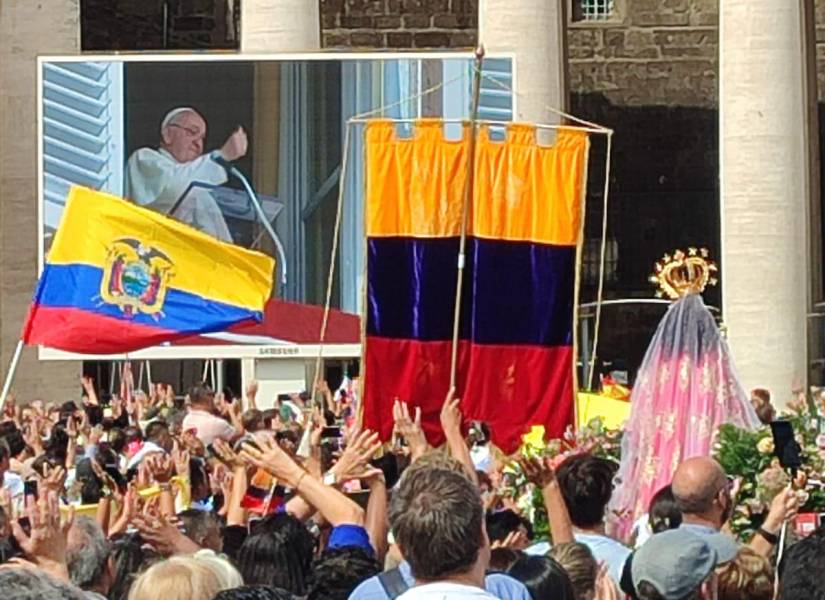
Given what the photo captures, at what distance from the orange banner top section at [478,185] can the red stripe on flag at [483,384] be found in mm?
695

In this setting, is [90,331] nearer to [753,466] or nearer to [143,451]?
[143,451]

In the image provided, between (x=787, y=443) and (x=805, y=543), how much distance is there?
3.90 metres

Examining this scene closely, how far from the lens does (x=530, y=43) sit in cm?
3206

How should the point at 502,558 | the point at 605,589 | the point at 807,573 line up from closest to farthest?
the point at 807,573
the point at 605,589
the point at 502,558

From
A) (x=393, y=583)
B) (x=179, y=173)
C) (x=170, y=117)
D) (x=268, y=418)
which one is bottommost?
(x=268, y=418)

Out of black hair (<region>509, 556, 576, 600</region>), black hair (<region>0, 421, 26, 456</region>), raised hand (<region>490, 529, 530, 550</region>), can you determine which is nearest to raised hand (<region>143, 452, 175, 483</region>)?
black hair (<region>0, 421, 26, 456</region>)

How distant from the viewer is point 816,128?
37125 millimetres

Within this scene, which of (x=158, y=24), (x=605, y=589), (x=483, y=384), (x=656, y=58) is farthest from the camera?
(x=656, y=58)

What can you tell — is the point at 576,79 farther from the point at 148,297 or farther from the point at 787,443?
the point at 787,443

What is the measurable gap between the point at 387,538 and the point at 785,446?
213 cm

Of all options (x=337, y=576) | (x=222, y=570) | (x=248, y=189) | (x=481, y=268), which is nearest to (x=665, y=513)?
(x=337, y=576)

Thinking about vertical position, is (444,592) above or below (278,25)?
below

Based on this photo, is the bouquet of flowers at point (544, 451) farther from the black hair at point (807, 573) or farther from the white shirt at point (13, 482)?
the black hair at point (807, 573)

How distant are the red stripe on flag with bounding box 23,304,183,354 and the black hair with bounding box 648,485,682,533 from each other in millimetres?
9382
